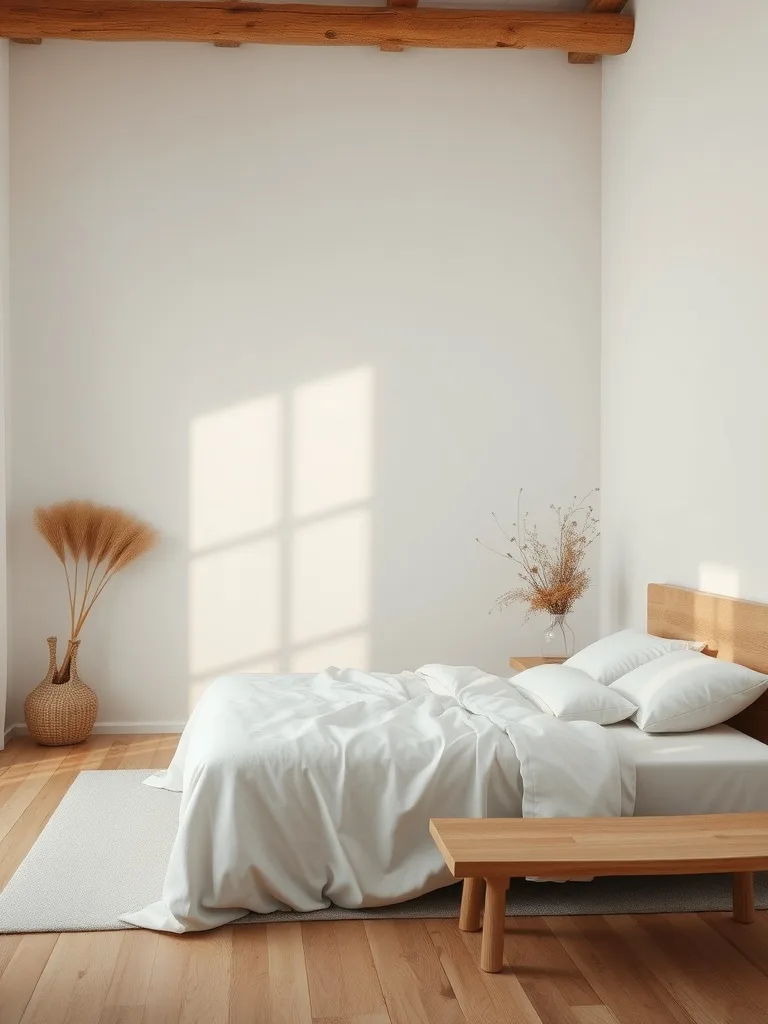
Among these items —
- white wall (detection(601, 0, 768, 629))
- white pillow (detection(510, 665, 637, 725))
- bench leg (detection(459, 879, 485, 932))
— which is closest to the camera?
bench leg (detection(459, 879, 485, 932))

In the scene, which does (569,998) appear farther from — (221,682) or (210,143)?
(210,143)

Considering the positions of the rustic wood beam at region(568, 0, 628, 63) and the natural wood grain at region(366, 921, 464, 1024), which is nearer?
the natural wood grain at region(366, 921, 464, 1024)

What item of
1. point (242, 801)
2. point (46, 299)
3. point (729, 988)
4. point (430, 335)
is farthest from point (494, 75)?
point (729, 988)

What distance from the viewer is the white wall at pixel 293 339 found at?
5078 millimetres

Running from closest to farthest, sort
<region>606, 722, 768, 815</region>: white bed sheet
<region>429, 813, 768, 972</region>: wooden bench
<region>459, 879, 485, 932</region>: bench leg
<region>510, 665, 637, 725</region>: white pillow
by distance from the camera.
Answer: <region>429, 813, 768, 972</region>: wooden bench
<region>459, 879, 485, 932</region>: bench leg
<region>606, 722, 768, 815</region>: white bed sheet
<region>510, 665, 637, 725</region>: white pillow

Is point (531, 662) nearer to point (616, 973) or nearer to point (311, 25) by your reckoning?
point (616, 973)

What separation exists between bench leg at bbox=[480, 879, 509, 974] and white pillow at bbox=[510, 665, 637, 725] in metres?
0.90

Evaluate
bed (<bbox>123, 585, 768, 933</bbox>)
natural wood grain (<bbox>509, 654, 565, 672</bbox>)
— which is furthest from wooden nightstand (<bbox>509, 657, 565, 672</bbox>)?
bed (<bbox>123, 585, 768, 933</bbox>)

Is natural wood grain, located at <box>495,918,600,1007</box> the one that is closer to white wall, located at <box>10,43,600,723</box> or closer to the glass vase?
the glass vase

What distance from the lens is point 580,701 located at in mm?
3352

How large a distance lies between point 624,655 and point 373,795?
1.30m

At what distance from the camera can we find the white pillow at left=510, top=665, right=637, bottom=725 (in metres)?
3.34

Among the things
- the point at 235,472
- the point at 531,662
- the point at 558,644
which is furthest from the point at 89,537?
the point at 558,644

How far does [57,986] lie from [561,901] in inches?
54.3
